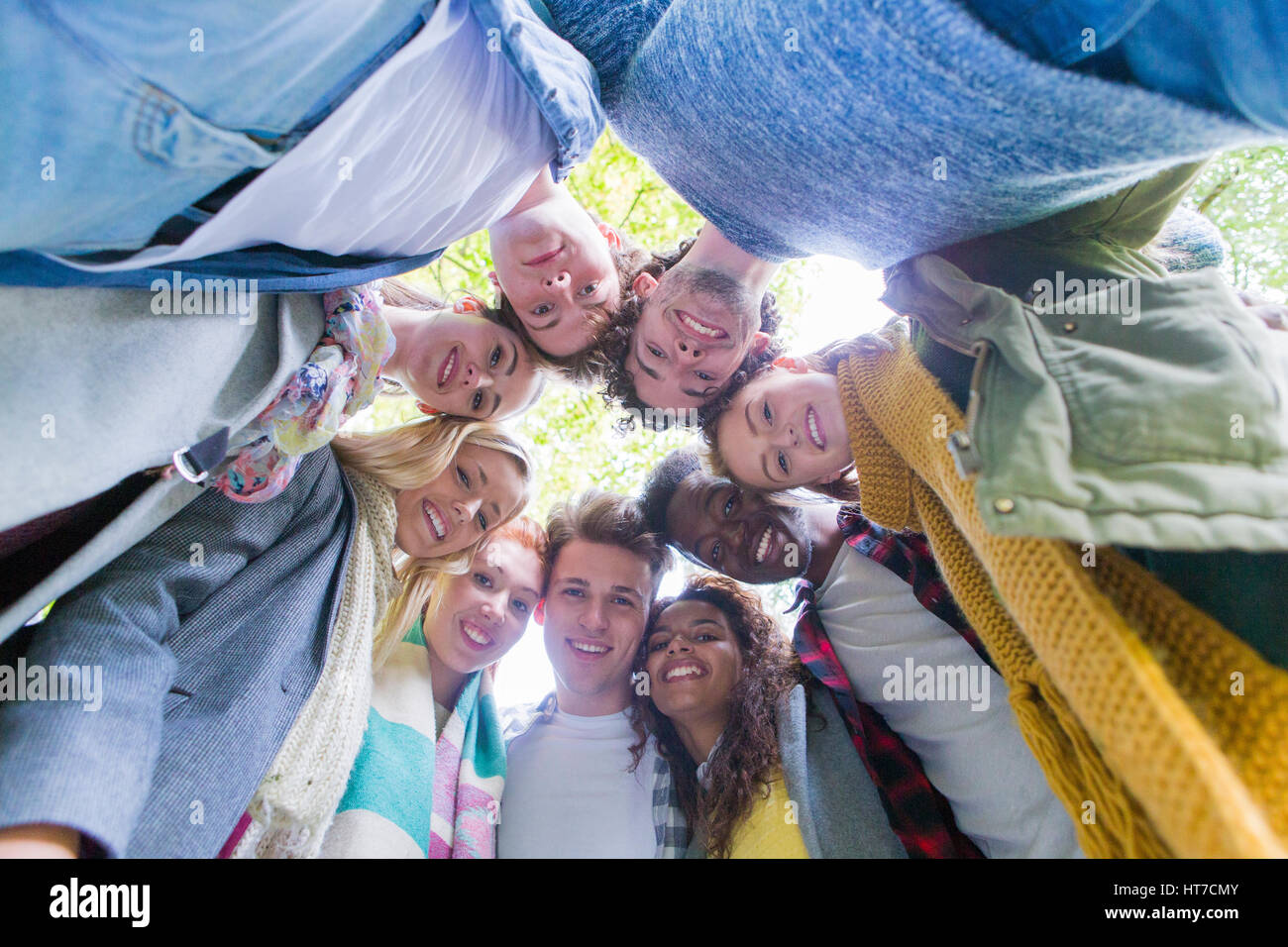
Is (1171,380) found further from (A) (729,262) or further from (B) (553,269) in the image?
(B) (553,269)

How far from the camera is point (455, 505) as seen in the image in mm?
2447

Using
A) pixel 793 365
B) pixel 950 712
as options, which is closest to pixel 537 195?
pixel 793 365

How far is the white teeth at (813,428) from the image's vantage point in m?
2.29

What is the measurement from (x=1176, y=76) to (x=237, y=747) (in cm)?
218

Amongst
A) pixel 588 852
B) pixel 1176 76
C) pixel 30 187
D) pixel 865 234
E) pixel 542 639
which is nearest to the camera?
pixel 30 187

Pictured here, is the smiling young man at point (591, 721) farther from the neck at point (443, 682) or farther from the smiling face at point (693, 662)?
the neck at point (443, 682)

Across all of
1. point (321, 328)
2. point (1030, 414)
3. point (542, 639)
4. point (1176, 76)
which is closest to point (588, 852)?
point (542, 639)

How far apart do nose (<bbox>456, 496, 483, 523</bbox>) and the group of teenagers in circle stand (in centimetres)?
1

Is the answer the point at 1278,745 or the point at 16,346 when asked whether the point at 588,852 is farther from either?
the point at 16,346

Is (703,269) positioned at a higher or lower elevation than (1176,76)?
lower

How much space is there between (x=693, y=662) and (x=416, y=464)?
1.13 meters

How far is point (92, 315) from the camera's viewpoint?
4.09 ft

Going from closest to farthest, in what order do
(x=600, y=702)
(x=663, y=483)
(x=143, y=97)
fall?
(x=143, y=97)
(x=600, y=702)
(x=663, y=483)

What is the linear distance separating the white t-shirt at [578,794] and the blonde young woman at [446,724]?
7 cm
